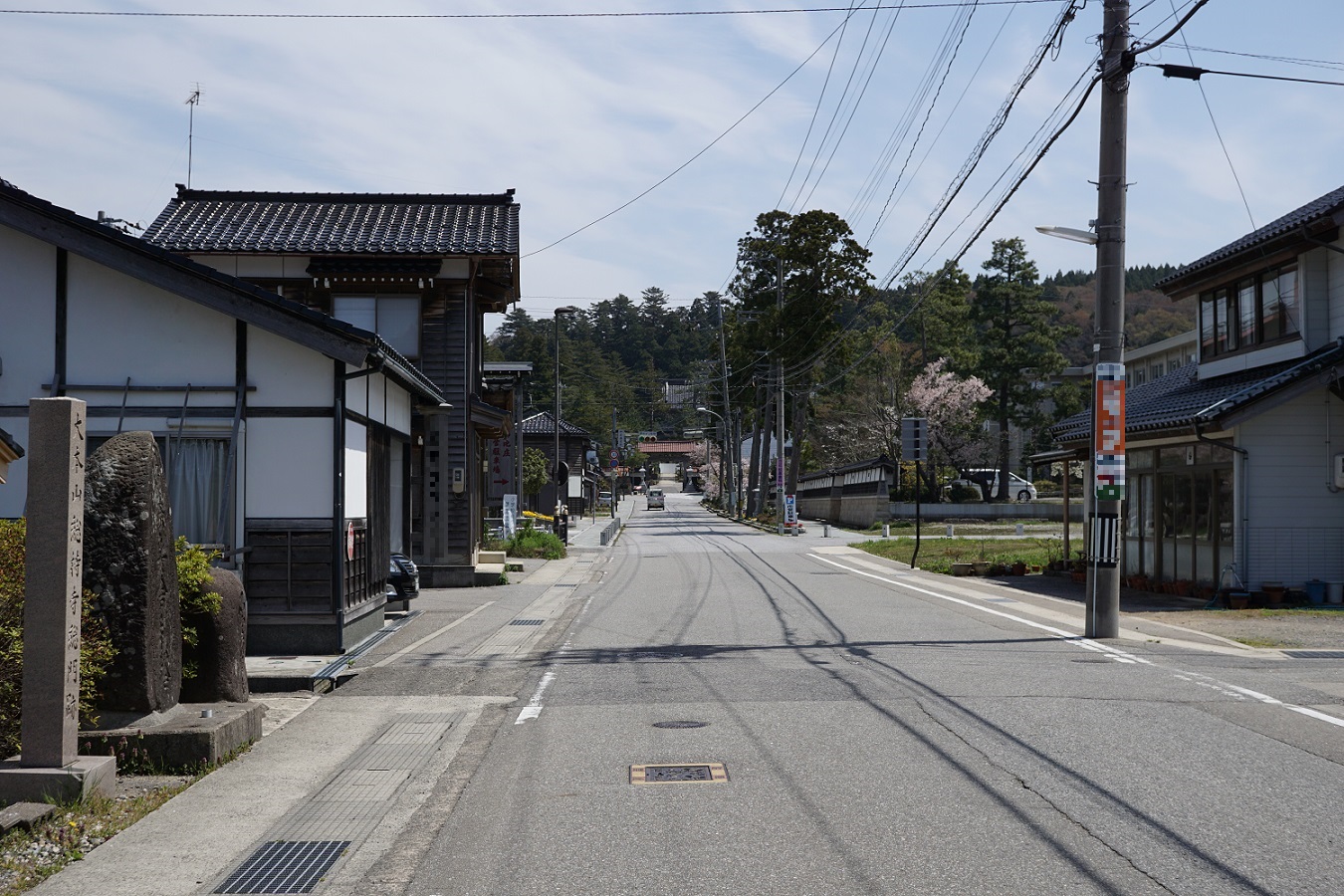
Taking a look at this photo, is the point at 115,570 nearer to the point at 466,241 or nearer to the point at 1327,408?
the point at 466,241

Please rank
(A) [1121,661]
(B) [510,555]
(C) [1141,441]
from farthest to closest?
1. (B) [510,555]
2. (C) [1141,441]
3. (A) [1121,661]

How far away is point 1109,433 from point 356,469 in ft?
33.0

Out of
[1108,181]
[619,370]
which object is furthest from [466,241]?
[619,370]

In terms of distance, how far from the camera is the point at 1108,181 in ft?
50.7

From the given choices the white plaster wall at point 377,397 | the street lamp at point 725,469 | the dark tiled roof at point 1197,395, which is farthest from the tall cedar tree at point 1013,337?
the white plaster wall at point 377,397

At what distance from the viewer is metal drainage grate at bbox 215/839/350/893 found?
553 centimetres

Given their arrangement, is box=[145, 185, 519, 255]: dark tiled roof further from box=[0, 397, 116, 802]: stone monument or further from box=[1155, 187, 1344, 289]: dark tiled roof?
box=[0, 397, 116, 802]: stone monument

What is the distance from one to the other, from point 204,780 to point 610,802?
2946mm

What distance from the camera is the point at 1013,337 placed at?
200ft

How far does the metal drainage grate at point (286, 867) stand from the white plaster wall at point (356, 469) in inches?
302

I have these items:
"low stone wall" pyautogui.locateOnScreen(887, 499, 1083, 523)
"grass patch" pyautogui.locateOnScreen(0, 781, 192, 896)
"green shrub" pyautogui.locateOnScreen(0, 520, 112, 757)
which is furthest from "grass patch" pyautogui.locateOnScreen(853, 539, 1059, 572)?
"grass patch" pyautogui.locateOnScreen(0, 781, 192, 896)

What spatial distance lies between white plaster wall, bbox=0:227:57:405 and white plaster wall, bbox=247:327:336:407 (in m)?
2.31

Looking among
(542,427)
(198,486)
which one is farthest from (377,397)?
(542,427)

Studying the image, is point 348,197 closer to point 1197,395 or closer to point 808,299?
point 1197,395
